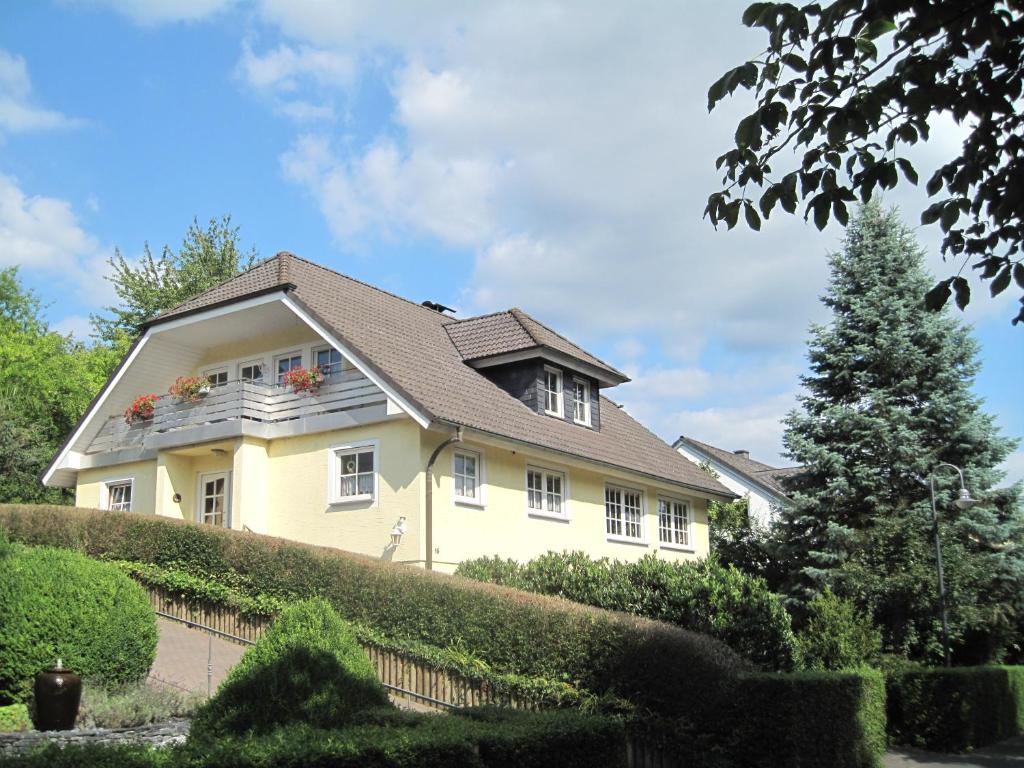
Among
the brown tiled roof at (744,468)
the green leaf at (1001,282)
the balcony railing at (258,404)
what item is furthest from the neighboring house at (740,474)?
the green leaf at (1001,282)

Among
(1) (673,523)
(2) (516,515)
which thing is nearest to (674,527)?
(1) (673,523)

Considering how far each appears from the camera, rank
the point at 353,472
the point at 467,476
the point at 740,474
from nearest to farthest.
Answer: the point at 353,472
the point at 467,476
the point at 740,474

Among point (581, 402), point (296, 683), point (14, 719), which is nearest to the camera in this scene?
point (296, 683)

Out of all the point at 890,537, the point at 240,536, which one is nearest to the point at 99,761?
the point at 240,536

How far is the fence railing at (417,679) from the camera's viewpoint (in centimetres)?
1279

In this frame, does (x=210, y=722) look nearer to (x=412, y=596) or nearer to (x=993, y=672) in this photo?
(x=412, y=596)

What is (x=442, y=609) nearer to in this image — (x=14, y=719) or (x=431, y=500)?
(x=431, y=500)

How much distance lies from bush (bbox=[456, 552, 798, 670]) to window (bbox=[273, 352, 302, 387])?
29.9 ft

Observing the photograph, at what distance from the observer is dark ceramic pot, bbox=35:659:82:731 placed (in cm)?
1138

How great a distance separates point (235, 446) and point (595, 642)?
1151 centimetres

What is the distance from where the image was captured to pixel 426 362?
2323 centimetres

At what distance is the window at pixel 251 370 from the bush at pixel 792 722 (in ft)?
50.2

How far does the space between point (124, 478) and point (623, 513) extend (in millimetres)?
12890

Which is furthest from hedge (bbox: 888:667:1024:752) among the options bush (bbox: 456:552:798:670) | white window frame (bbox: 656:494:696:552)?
white window frame (bbox: 656:494:696:552)
